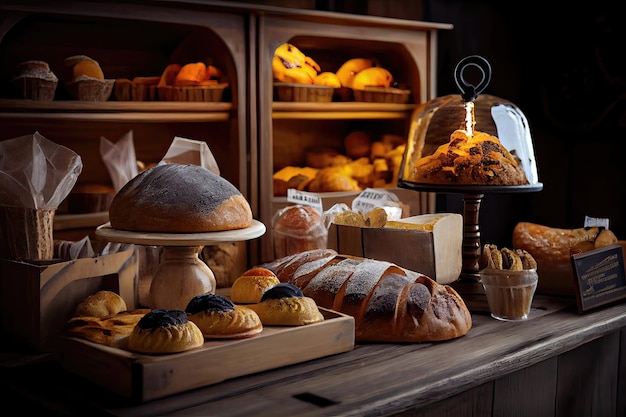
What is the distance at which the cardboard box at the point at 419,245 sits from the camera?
1900mm

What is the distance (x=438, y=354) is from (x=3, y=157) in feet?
3.83

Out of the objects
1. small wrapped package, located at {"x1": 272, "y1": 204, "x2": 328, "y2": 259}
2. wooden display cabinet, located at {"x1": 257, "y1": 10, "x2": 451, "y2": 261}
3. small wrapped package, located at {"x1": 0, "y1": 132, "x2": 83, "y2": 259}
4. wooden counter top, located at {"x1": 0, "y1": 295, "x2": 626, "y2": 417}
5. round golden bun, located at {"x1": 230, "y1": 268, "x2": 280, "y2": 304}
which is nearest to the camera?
wooden counter top, located at {"x1": 0, "y1": 295, "x2": 626, "y2": 417}

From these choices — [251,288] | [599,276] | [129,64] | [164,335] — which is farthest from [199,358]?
[129,64]

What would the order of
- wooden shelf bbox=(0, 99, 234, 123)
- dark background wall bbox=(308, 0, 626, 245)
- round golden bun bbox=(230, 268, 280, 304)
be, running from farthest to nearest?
1. dark background wall bbox=(308, 0, 626, 245)
2. wooden shelf bbox=(0, 99, 234, 123)
3. round golden bun bbox=(230, 268, 280, 304)

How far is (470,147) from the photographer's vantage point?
6.40ft

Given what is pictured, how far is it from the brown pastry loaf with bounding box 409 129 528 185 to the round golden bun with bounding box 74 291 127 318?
0.87 meters

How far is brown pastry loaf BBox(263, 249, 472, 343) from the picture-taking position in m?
1.62

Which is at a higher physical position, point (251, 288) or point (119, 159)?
point (119, 159)

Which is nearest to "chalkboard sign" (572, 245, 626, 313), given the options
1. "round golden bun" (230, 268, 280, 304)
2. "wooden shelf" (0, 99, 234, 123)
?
"round golden bun" (230, 268, 280, 304)

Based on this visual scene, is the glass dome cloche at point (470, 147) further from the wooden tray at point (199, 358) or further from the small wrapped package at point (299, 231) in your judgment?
the wooden tray at point (199, 358)

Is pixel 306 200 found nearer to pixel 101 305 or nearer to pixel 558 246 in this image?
pixel 558 246

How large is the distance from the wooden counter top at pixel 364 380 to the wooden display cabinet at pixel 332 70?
109 centimetres

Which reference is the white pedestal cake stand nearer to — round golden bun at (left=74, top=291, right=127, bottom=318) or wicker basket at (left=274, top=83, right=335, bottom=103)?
round golden bun at (left=74, top=291, right=127, bottom=318)

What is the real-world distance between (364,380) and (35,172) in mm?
979
